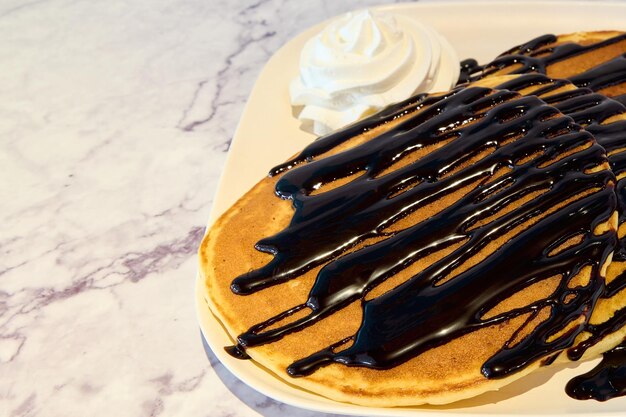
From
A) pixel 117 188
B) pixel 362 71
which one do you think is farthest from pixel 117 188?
pixel 362 71

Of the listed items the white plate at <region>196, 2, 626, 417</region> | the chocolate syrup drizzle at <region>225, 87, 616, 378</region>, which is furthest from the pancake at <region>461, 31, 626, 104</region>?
the chocolate syrup drizzle at <region>225, 87, 616, 378</region>

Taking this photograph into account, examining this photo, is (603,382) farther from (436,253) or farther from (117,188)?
(117,188)

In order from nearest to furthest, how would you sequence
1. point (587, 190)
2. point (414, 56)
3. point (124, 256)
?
point (587, 190), point (124, 256), point (414, 56)

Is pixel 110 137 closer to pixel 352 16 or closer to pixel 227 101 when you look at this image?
pixel 227 101

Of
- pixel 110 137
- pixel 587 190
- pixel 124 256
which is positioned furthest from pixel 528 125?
pixel 110 137

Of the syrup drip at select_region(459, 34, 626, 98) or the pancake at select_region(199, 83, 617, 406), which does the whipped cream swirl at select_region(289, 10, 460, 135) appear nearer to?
the syrup drip at select_region(459, 34, 626, 98)

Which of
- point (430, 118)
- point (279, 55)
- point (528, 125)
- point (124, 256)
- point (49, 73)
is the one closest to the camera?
point (528, 125)

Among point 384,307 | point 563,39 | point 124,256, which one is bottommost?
point 124,256
